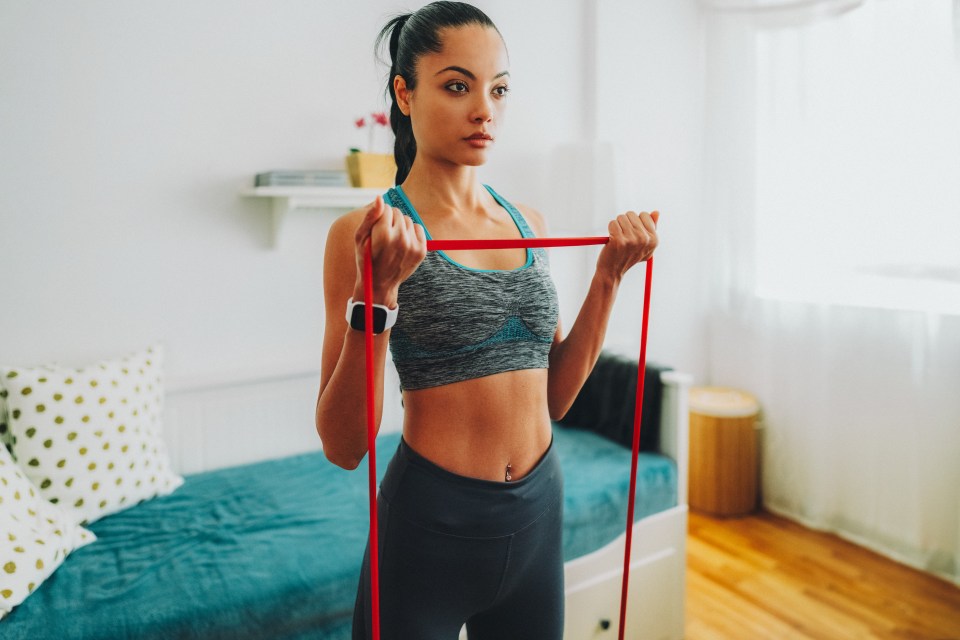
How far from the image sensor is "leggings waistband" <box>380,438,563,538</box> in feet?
2.98

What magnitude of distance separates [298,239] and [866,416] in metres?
2.23

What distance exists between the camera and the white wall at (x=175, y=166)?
203 cm

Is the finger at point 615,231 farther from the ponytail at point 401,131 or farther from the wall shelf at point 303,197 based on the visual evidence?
the wall shelf at point 303,197

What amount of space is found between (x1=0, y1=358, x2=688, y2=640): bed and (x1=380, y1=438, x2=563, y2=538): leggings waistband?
2.61 ft

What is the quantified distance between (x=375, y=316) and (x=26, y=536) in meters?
1.24

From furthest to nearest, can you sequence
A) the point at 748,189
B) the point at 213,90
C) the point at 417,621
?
the point at 748,189
the point at 213,90
the point at 417,621

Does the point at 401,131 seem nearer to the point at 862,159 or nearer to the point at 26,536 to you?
the point at 26,536

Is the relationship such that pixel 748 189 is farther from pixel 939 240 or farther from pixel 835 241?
pixel 939 240

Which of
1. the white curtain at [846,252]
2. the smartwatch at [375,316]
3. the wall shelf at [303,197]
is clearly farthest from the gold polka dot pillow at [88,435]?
the white curtain at [846,252]

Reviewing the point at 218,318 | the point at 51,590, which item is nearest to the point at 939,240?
the point at 218,318

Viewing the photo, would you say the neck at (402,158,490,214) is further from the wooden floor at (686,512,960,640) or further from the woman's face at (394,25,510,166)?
the wooden floor at (686,512,960,640)

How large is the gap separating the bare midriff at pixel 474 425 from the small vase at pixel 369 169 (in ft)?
4.97

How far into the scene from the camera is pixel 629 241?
0.97m

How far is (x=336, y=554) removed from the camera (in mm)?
1678
